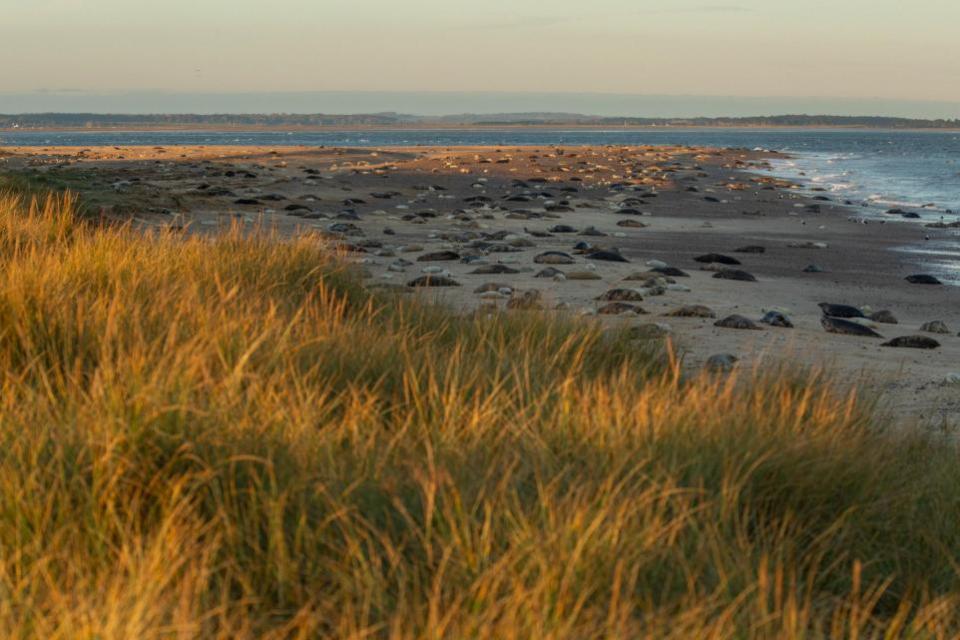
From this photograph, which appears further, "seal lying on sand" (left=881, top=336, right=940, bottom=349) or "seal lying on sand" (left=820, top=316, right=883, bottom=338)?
"seal lying on sand" (left=820, top=316, right=883, bottom=338)

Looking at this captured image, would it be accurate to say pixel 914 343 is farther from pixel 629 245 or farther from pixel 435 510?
pixel 629 245

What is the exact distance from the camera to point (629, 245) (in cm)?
1251

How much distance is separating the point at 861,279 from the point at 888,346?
13.6ft

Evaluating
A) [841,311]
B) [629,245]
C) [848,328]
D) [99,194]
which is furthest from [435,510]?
[99,194]

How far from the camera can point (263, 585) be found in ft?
7.59

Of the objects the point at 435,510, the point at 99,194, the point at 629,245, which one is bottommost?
the point at 629,245

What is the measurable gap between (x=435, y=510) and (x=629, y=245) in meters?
10.3

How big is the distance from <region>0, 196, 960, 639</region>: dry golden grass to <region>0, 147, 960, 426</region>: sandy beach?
1192mm

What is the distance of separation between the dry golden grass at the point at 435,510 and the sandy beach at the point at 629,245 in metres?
1.19

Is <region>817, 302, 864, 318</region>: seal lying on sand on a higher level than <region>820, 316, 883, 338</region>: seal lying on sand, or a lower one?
lower

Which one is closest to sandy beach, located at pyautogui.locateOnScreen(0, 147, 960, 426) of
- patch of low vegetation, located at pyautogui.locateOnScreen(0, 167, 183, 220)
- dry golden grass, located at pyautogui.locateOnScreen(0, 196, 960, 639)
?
patch of low vegetation, located at pyautogui.locateOnScreen(0, 167, 183, 220)

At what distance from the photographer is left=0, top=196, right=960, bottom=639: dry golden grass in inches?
85.1

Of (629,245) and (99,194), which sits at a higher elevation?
(99,194)

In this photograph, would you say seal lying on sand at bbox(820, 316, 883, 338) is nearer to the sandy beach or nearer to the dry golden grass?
the sandy beach
